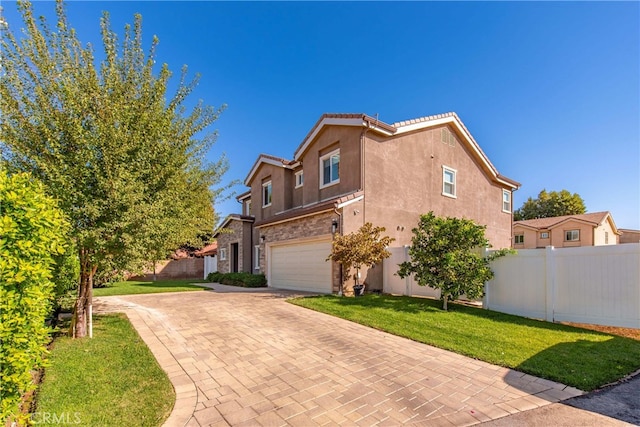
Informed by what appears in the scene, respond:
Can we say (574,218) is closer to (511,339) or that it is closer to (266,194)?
(266,194)

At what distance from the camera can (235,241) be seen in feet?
74.2

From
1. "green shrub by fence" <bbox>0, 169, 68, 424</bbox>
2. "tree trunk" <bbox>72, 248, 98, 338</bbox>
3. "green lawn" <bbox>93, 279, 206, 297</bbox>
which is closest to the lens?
"green shrub by fence" <bbox>0, 169, 68, 424</bbox>

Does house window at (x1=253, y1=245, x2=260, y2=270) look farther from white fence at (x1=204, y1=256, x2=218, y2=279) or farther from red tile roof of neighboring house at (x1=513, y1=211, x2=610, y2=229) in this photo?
red tile roof of neighboring house at (x1=513, y1=211, x2=610, y2=229)

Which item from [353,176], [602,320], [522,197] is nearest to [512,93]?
[353,176]

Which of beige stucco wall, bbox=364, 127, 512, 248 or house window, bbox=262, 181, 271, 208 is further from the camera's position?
house window, bbox=262, 181, 271, 208

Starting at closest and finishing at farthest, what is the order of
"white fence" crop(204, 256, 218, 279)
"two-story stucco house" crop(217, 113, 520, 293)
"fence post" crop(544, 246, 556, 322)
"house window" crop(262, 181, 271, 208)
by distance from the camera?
"fence post" crop(544, 246, 556, 322) → "two-story stucco house" crop(217, 113, 520, 293) → "house window" crop(262, 181, 271, 208) → "white fence" crop(204, 256, 218, 279)

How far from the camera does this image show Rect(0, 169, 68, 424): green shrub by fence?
2.90 m

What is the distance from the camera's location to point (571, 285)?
8.20 metres

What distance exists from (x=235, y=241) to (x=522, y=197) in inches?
1811

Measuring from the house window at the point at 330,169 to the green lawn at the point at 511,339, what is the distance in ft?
23.3

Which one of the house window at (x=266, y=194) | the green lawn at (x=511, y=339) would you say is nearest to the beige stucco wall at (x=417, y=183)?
the green lawn at (x=511, y=339)

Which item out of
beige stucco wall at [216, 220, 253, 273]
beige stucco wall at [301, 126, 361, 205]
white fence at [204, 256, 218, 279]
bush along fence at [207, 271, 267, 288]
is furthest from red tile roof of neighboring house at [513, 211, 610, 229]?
white fence at [204, 256, 218, 279]

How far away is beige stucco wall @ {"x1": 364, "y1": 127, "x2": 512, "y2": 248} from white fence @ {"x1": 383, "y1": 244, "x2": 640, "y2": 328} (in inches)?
224

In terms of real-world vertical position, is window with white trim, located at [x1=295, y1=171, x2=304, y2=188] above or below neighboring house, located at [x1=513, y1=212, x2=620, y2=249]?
above
